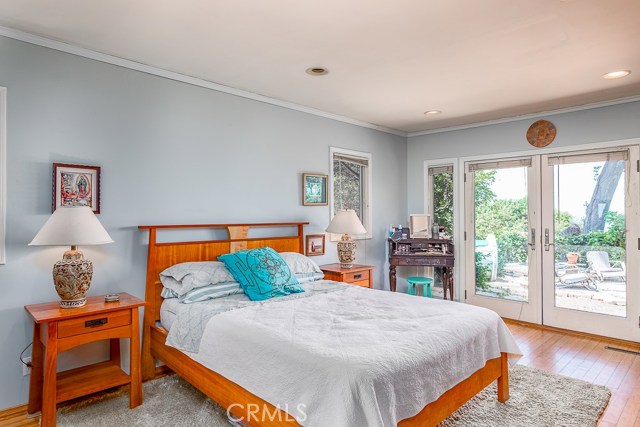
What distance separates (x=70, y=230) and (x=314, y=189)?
2490mm

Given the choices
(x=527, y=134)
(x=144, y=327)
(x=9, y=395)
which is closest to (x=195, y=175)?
(x=144, y=327)

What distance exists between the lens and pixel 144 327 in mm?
2930

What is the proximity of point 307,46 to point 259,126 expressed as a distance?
4.10ft

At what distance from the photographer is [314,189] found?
14.0ft

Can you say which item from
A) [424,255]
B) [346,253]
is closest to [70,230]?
[346,253]

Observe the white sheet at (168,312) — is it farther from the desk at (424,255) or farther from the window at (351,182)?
the desk at (424,255)

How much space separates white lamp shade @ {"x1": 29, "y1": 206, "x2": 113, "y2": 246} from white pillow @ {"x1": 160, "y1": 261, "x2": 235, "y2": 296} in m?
0.61

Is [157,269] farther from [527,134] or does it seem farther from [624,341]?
[624,341]

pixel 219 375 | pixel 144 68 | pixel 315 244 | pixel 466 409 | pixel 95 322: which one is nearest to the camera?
pixel 219 375

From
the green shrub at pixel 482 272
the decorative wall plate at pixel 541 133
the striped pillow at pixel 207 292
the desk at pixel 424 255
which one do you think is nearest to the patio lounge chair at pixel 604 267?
the green shrub at pixel 482 272

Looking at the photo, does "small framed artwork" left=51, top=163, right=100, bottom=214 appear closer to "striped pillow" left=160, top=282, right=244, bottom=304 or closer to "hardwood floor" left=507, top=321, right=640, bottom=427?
"striped pillow" left=160, top=282, right=244, bottom=304

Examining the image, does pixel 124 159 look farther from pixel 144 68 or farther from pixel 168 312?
pixel 168 312

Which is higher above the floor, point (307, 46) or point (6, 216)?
point (307, 46)

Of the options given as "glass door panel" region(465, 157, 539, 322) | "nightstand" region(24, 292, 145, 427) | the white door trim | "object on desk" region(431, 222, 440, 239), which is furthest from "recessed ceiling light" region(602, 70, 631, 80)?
the white door trim
